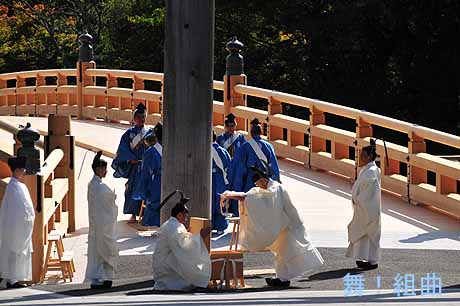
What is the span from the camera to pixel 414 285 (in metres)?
12.7

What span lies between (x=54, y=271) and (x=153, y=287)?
2.14m

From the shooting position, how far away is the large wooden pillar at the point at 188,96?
14281 millimetres

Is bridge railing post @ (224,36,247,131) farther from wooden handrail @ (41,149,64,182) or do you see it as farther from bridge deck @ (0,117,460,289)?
wooden handrail @ (41,149,64,182)

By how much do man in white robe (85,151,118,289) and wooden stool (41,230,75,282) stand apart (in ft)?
1.56

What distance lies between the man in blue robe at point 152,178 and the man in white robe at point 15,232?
3.14 m

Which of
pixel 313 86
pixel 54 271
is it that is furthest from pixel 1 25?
→ pixel 54 271

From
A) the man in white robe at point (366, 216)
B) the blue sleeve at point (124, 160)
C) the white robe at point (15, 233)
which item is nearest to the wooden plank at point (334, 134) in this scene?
the blue sleeve at point (124, 160)

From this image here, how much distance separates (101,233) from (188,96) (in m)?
1.85

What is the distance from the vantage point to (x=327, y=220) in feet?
59.9

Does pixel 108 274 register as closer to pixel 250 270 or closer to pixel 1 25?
pixel 250 270

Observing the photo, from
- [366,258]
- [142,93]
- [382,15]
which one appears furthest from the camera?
[382,15]

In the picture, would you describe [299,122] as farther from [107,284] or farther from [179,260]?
[179,260]

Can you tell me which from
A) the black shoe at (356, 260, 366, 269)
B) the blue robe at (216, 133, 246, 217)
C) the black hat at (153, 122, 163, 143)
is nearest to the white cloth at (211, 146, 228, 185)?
the blue robe at (216, 133, 246, 217)

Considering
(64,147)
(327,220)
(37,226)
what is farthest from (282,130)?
(37,226)
